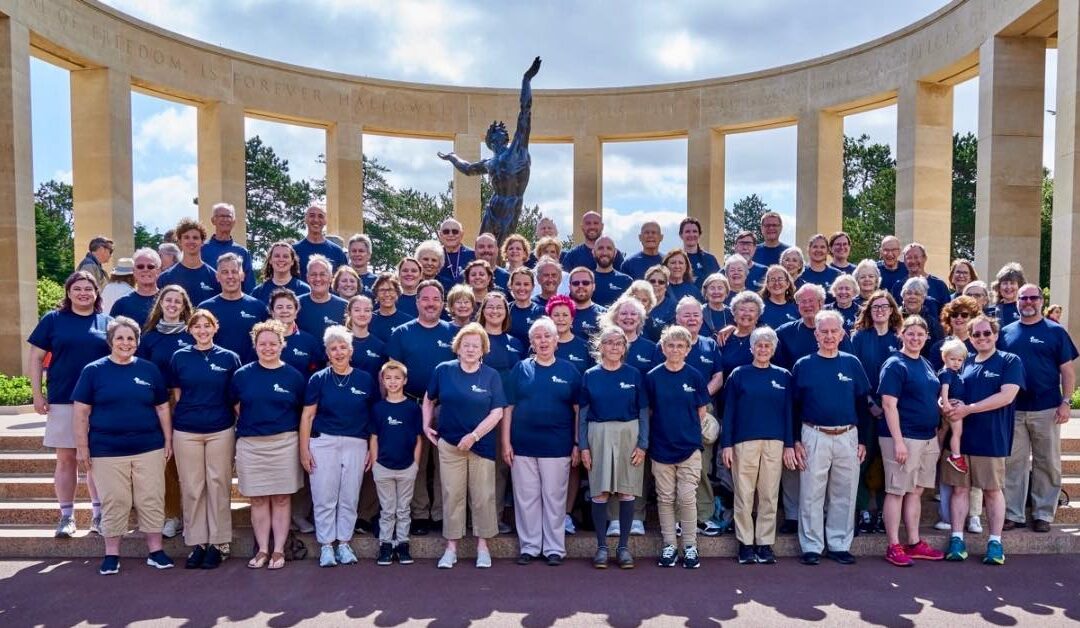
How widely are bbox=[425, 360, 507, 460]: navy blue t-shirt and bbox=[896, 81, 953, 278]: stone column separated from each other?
44.6 feet

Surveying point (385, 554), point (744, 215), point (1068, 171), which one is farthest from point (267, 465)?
point (744, 215)

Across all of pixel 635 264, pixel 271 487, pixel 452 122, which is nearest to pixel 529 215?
pixel 452 122

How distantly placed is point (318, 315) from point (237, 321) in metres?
0.64

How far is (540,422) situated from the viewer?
589 centimetres

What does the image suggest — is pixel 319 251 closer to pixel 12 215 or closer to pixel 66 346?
pixel 66 346

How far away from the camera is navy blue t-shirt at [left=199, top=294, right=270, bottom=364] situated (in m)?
6.28

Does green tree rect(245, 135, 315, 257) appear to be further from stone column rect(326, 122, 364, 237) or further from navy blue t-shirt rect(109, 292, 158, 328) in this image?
navy blue t-shirt rect(109, 292, 158, 328)

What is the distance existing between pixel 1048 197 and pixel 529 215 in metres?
27.0

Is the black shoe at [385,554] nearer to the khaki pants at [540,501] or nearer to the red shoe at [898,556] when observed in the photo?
the khaki pants at [540,501]

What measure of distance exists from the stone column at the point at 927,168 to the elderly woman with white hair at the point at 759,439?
40.6 ft

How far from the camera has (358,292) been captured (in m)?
7.14

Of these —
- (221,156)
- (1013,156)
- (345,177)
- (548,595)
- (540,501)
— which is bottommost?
(548,595)

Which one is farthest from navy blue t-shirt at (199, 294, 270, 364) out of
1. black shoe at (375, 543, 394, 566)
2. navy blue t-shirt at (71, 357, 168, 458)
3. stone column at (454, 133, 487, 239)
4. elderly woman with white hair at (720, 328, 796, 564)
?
stone column at (454, 133, 487, 239)

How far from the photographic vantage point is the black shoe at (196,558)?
230 inches
